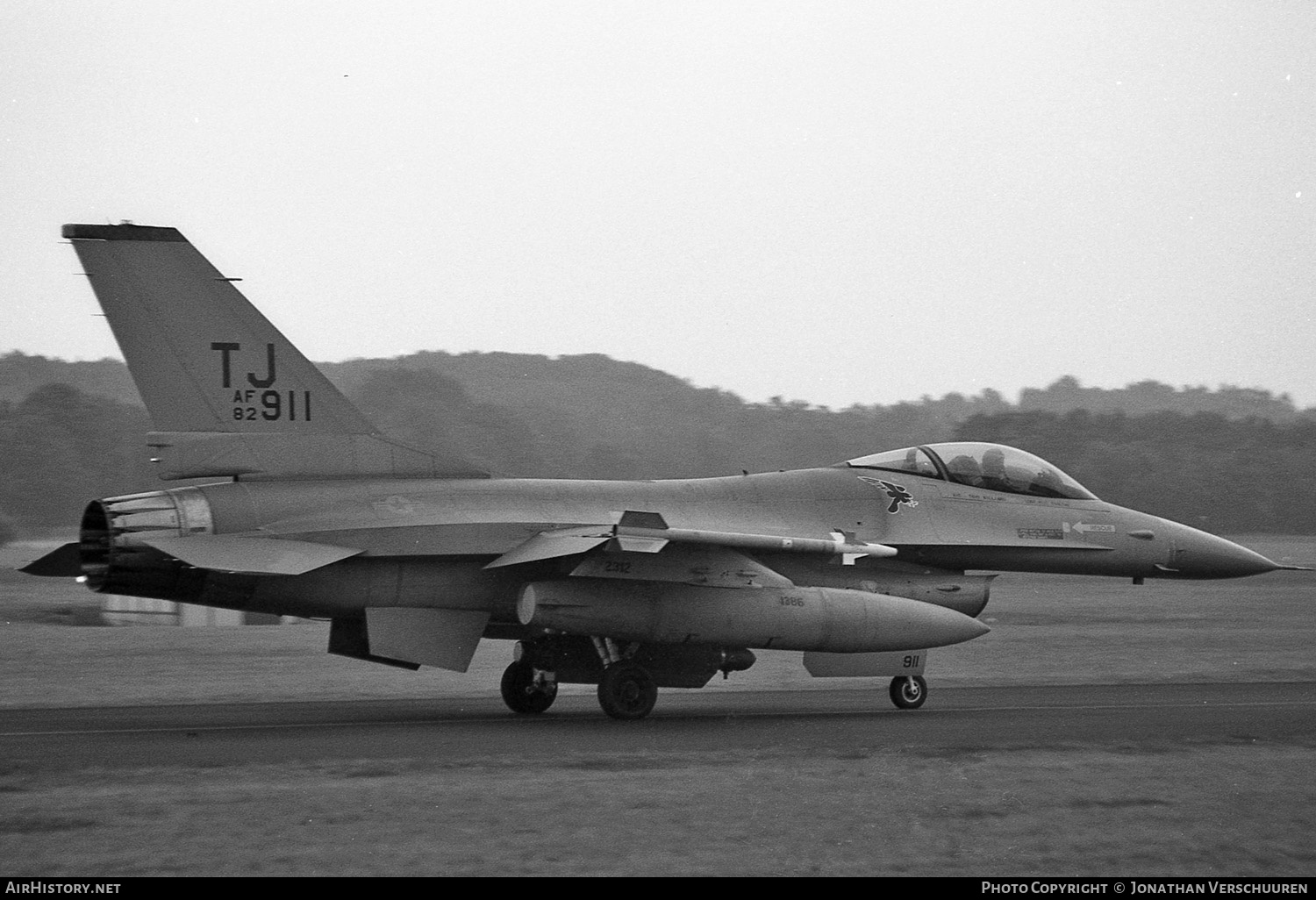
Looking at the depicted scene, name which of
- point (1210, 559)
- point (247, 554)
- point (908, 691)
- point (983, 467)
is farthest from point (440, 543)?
point (1210, 559)

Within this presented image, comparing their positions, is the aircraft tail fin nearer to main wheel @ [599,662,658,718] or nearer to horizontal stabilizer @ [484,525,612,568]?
horizontal stabilizer @ [484,525,612,568]

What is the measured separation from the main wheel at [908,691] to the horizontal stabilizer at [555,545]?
3.67m

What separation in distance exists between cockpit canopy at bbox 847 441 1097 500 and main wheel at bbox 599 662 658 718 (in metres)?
3.99

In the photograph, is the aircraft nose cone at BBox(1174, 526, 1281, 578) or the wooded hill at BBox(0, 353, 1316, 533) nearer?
the aircraft nose cone at BBox(1174, 526, 1281, 578)

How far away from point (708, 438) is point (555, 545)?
2704 centimetres

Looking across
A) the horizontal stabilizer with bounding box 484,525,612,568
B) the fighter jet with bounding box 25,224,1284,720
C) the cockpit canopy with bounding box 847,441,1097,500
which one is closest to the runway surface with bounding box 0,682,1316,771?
the fighter jet with bounding box 25,224,1284,720

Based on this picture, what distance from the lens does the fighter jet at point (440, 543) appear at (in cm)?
1252

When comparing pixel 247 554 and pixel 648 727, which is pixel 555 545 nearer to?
pixel 648 727

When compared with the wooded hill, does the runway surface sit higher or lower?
lower

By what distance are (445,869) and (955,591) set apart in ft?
31.6

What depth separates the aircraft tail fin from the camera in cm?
1262

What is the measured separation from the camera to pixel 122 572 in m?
12.0

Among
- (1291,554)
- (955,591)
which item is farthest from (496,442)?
(955,591)
